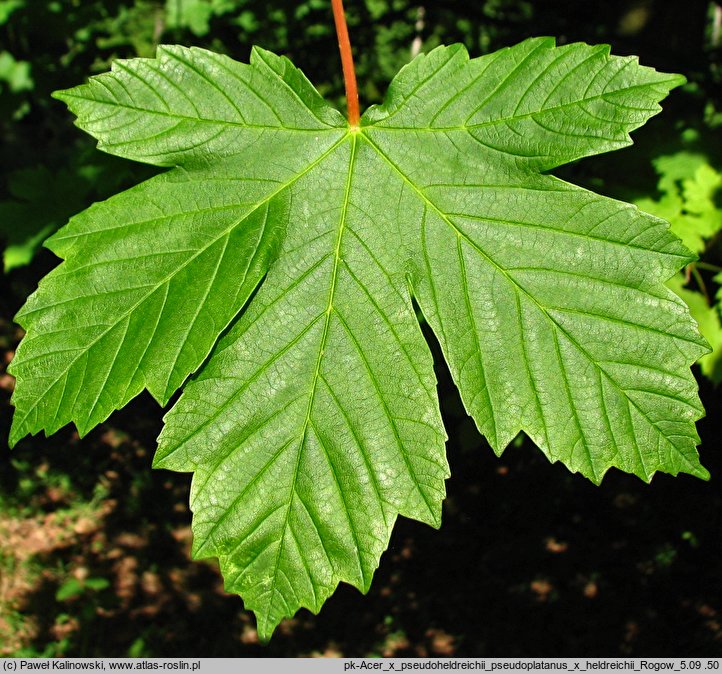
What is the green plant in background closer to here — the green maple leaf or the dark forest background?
the green maple leaf

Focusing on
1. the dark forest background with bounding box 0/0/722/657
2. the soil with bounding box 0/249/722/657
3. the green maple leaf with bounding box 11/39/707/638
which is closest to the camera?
the green maple leaf with bounding box 11/39/707/638

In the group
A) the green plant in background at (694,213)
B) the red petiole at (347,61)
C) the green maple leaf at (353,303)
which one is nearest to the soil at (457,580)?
the green plant in background at (694,213)

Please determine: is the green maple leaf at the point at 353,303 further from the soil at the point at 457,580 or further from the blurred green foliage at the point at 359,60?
the soil at the point at 457,580

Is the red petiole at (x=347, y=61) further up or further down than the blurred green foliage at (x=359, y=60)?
further down

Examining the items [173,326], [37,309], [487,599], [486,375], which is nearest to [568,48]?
[486,375]

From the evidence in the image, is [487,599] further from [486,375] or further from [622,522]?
[486,375]

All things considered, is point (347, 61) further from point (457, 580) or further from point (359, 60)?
point (457, 580)

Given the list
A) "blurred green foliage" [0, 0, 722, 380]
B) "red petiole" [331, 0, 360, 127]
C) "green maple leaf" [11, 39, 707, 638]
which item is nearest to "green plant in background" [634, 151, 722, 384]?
"blurred green foliage" [0, 0, 722, 380]

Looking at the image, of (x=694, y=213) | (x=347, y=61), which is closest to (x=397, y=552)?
(x=694, y=213)
